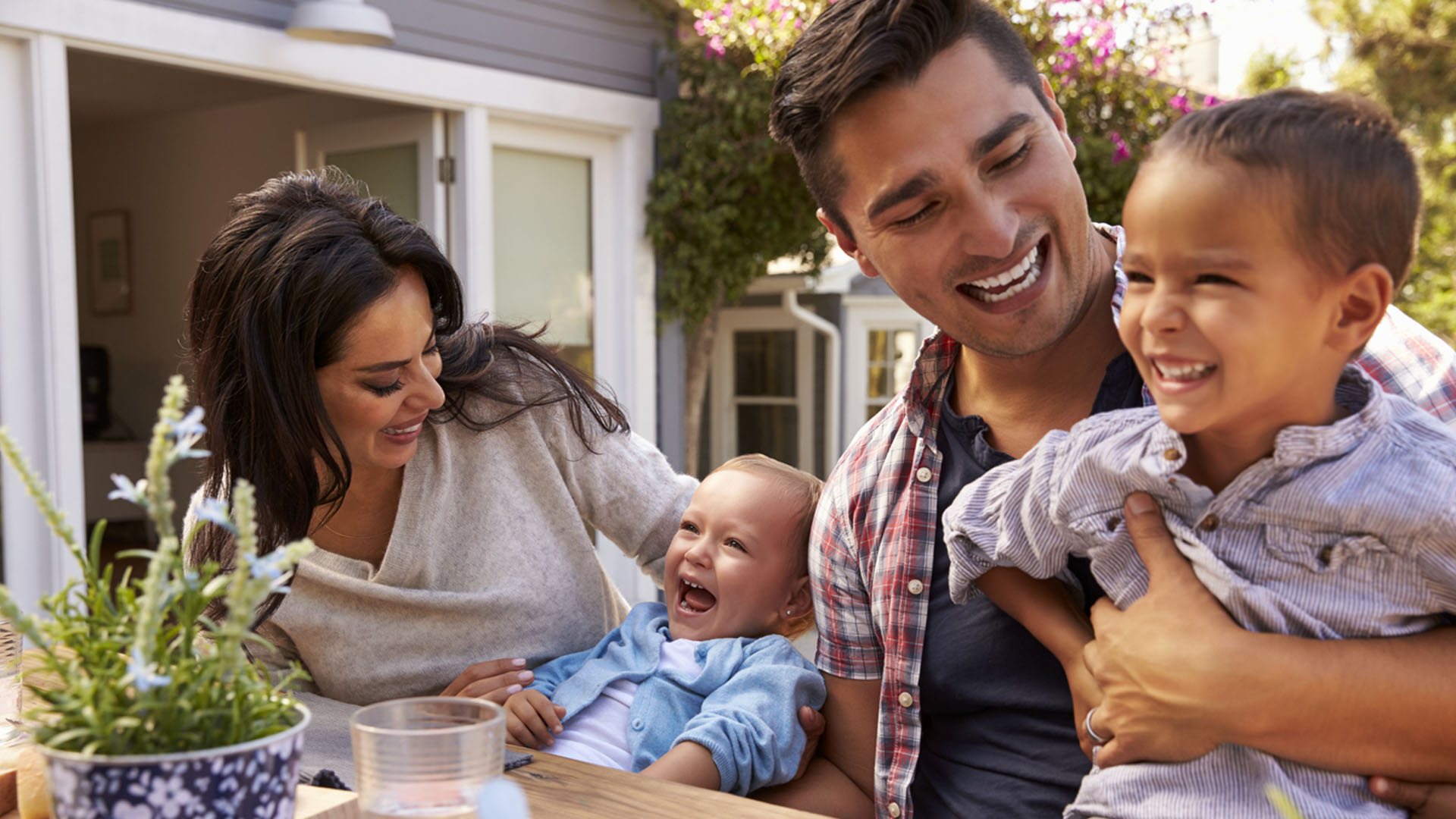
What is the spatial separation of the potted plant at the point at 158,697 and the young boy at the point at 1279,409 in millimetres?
740

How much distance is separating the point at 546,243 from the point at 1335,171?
4.85m

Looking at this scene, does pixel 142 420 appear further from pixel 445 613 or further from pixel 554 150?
pixel 445 613

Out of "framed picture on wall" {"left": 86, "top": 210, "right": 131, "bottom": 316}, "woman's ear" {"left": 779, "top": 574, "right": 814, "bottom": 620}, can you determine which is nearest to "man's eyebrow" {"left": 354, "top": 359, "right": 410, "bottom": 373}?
"woman's ear" {"left": 779, "top": 574, "right": 814, "bottom": 620}

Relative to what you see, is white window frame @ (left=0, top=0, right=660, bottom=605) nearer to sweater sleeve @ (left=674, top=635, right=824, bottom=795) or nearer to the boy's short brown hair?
the boy's short brown hair

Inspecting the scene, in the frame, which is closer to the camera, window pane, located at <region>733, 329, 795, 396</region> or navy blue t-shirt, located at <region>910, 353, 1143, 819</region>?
navy blue t-shirt, located at <region>910, 353, 1143, 819</region>

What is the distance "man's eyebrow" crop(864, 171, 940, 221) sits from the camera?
1.50 meters

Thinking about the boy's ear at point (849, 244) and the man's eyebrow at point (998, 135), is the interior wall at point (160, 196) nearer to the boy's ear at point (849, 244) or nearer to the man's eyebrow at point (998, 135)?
the boy's ear at point (849, 244)

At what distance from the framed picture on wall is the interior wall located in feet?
0.16

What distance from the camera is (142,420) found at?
28.2 feet

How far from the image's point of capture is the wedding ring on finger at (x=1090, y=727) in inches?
48.1

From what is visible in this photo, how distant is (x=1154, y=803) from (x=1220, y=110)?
24.1 inches

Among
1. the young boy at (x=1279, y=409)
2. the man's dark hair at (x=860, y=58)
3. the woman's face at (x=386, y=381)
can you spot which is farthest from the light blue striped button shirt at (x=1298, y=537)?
the woman's face at (x=386, y=381)

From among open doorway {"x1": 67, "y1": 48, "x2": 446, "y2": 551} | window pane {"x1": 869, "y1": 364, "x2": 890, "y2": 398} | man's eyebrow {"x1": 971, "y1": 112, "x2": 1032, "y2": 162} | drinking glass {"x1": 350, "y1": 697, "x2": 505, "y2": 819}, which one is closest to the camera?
drinking glass {"x1": 350, "y1": 697, "x2": 505, "y2": 819}

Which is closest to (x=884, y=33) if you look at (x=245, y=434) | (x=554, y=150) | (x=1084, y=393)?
(x=1084, y=393)
